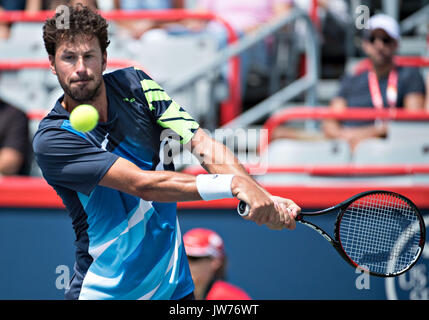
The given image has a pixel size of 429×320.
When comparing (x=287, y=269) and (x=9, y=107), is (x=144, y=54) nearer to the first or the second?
(x=9, y=107)

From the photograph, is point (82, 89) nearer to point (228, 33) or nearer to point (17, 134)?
point (17, 134)

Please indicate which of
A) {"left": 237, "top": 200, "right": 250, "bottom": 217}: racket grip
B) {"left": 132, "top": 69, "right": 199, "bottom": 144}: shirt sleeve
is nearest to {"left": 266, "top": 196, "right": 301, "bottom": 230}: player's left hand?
{"left": 237, "top": 200, "right": 250, "bottom": 217}: racket grip

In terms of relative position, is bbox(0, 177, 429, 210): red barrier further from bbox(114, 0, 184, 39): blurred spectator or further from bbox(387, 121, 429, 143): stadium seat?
bbox(114, 0, 184, 39): blurred spectator

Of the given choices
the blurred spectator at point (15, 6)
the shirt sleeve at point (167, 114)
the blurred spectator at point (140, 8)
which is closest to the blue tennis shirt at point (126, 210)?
the shirt sleeve at point (167, 114)

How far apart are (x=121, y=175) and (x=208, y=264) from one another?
175 centimetres

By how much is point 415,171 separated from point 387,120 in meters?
0.44

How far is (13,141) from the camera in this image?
15.2 ft

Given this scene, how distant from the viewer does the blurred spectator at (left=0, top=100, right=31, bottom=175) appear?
4.59m

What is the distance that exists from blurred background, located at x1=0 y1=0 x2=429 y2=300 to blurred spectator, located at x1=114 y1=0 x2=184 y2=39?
0.08 ft

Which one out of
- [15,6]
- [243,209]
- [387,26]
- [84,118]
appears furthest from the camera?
[15,6]

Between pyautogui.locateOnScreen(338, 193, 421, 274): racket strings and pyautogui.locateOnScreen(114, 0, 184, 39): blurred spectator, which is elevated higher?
pyautogui.locateOnScreen(114, 0, 184, 39): blurred spectator

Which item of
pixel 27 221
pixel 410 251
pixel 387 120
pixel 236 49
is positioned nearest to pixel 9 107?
pixel 27 221

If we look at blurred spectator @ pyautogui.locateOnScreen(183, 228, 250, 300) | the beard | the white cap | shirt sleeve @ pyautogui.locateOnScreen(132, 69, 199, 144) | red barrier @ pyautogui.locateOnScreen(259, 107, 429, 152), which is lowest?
blurred spectator @ pyautogui.locateOnScreen(183, 228, 250, 300)

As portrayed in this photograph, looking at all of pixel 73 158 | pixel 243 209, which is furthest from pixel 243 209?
pixel 73 158
